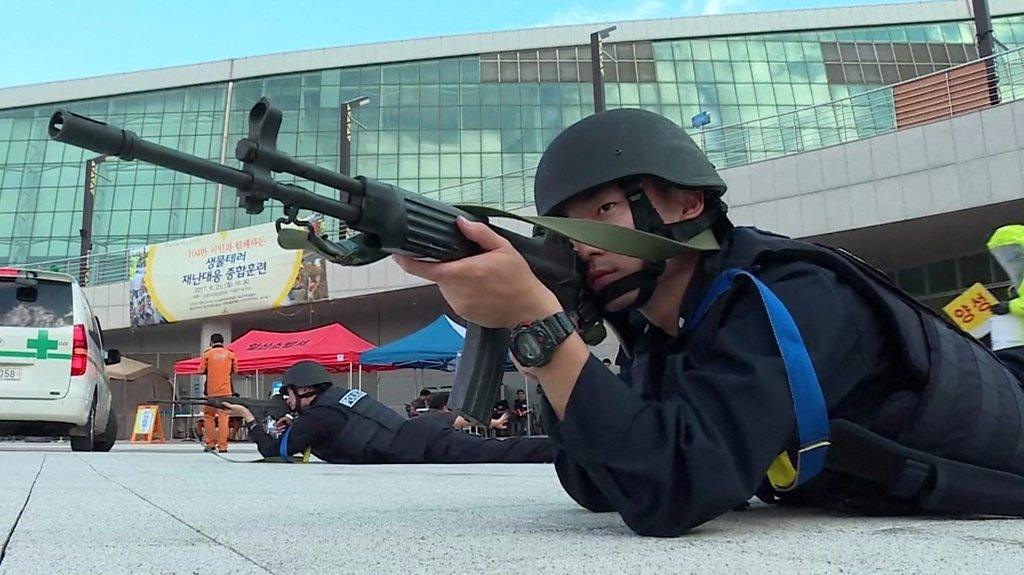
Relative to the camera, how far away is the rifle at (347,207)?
4.11ft

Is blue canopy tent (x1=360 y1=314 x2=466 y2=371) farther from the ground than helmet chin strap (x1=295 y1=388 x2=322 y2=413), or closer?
farther from the ground

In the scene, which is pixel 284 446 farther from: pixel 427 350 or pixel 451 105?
pixel 451 105

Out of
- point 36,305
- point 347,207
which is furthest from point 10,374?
point 347,207

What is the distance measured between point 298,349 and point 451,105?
877 inches

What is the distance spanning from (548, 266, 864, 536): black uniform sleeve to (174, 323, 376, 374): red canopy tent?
42.5ft

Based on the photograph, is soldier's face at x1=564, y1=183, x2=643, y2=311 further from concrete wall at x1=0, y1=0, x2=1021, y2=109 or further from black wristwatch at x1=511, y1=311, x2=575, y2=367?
concrete wall at x1=0, y1=0, x2=1021, y2=109

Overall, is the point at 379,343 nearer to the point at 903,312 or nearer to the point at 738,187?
the point at 738,187

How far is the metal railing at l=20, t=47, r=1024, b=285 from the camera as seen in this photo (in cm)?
1312

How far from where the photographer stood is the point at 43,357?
7.16m

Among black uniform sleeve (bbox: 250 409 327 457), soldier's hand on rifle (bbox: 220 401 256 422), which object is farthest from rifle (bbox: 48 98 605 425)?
soldier's hand on rifle (bbox: 220 401 256 422)

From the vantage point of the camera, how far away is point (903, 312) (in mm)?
1521

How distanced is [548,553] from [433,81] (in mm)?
35799

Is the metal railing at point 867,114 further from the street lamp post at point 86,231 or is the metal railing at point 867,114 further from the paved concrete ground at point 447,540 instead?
the street lamp post at point 86,231

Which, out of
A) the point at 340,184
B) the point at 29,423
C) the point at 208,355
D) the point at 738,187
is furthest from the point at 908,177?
the point at 340,184
